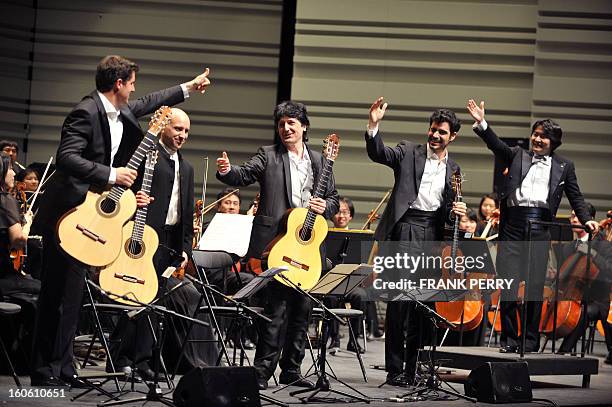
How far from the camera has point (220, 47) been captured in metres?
11.3

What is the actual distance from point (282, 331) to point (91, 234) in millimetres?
1472

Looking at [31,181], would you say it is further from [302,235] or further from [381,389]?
[381,389]

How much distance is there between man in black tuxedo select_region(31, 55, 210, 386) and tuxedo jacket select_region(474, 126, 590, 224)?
304 centimetres

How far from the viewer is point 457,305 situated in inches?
262

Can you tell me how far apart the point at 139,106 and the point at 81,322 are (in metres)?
2.08

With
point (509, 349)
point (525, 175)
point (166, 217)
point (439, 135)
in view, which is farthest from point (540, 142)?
point (166, 217)

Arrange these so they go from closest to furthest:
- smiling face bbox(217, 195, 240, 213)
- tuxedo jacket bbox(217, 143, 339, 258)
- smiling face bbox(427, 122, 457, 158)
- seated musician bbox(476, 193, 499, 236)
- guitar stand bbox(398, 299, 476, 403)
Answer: guitar stand bbox(398, 299, 476, 403) < tuxedo jacket bbox(217, 143, 339, 258) < smiling face bbox(427, 122, 457, 158) < smiling face bbox(217, 195, 240, 213) < seated musician bbox(476, 193, 499, 236)

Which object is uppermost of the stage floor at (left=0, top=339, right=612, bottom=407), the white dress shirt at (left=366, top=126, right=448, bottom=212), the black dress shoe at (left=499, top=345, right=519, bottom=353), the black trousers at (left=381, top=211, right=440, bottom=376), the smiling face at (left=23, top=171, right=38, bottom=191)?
the white dress shirt at (left=366, top=126, right=448, bottom=212)

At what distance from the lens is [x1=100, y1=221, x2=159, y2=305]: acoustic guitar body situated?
5.18 m

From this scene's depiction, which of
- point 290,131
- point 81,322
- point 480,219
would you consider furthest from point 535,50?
point 81,322

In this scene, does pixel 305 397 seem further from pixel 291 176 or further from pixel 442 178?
pixel 442 178

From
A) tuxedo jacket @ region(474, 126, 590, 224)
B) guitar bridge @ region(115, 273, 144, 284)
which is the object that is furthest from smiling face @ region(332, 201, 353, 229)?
guitar bridge @ region(115, 273, 144, 284)

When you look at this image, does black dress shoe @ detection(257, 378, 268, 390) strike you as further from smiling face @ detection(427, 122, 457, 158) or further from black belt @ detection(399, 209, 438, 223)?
smiling face @ detection(427, 122, 457, 158)

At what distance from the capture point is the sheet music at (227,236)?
689 centimetres
